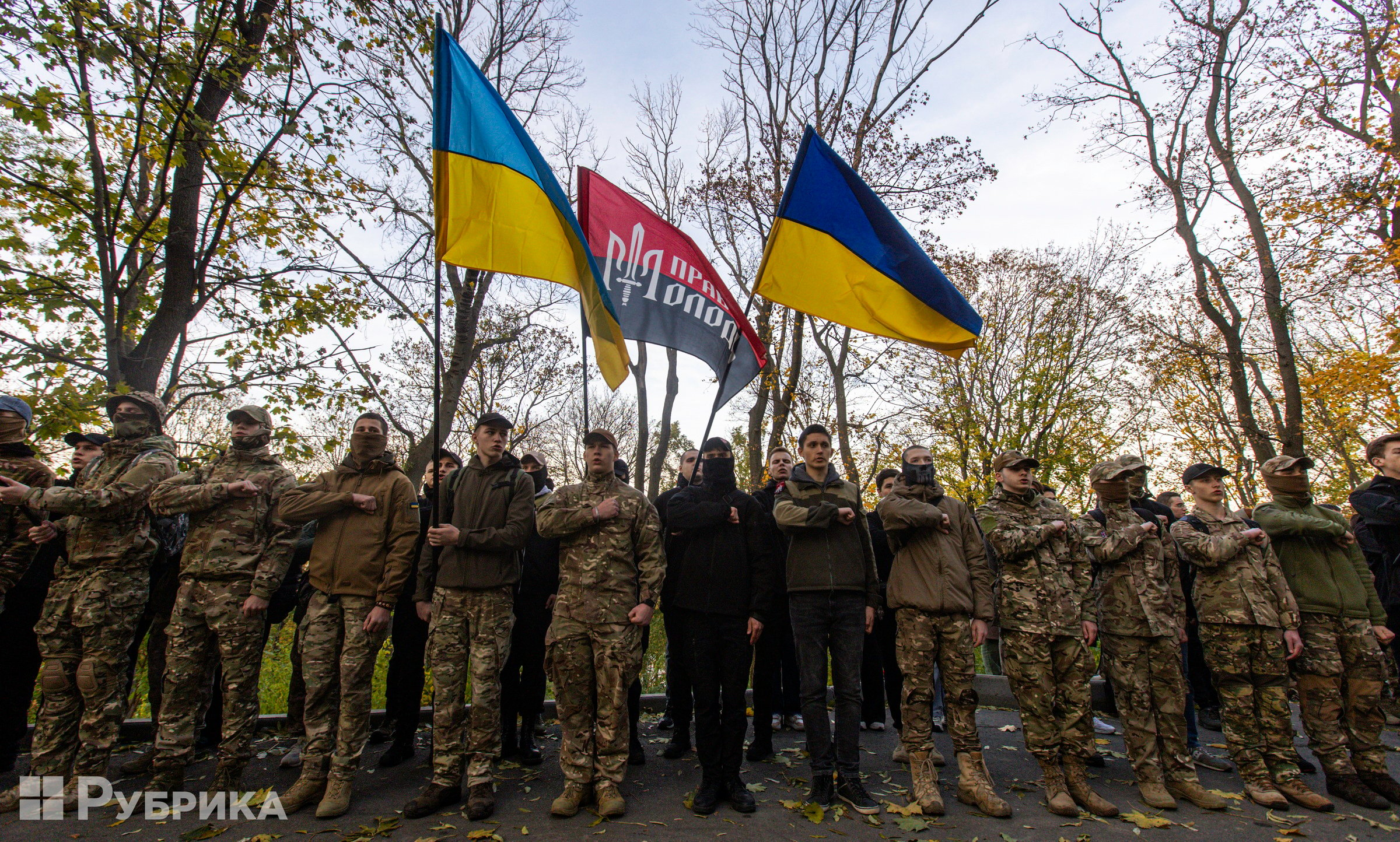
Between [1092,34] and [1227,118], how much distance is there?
3723 millimetres

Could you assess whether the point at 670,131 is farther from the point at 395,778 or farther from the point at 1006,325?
the point at 395,778

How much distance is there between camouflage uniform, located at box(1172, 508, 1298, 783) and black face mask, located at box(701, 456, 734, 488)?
3.25 metres

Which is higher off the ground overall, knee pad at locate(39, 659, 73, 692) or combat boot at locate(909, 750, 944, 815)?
knee pad at locate(39, 659, 73, 692)

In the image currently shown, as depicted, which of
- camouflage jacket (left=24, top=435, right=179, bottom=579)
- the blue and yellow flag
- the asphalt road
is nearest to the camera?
the asphalt road

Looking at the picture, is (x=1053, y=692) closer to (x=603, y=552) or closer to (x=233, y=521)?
(x=603, y=552)

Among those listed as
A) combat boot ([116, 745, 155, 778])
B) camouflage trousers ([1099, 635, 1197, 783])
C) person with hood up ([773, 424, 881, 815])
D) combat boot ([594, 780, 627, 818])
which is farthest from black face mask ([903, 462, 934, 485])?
combat boot ([116, 745, 155, 778])

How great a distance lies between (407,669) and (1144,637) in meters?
5.14

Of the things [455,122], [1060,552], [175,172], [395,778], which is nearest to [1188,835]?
[1060,552]

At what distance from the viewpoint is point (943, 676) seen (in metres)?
4.12

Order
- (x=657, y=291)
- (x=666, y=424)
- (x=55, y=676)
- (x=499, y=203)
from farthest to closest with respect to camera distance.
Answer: (x=666, y=424)
(x=657, y=291)
(x=499, y=203)
(x=55, y=676)

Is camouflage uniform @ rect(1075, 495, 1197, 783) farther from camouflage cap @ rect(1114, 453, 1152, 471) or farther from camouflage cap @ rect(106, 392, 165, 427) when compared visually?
camouflage cap @ rect(106, 392, 165, 427)

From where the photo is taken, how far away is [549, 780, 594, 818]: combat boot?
3.70 m

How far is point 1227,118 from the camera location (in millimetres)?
14758

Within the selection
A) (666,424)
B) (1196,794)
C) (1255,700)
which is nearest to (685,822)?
(1196,794)
